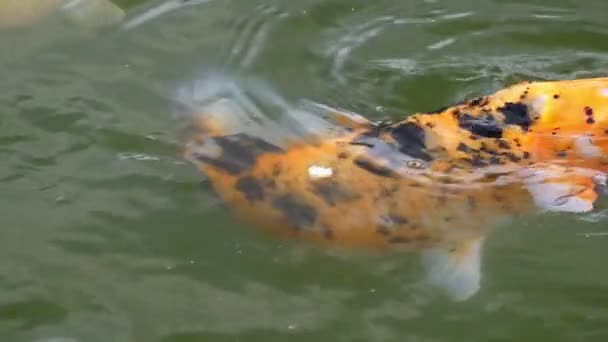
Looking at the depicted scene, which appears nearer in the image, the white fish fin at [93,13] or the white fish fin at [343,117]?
the white fish fin at [343,117]

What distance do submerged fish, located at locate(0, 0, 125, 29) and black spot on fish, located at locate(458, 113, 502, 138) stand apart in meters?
1.61

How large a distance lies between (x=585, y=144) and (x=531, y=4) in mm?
1312

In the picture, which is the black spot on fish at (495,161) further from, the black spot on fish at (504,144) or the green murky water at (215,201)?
the green murky water at (215,201)

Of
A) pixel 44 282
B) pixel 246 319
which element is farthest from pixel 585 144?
pixel 44 282

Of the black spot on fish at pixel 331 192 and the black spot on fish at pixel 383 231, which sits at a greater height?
the black spot on fish at pixel 331 192

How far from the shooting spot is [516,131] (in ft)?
9.91

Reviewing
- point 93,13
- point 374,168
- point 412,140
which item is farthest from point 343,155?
point 93,13

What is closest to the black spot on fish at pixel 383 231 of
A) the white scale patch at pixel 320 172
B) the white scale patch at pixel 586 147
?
the white scale patch at pixel 320 172

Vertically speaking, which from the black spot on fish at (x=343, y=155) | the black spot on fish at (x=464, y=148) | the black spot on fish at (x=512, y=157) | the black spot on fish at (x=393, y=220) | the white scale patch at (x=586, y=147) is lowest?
the black spot on fish at (x=393, y=220)

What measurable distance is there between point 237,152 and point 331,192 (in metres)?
0.36

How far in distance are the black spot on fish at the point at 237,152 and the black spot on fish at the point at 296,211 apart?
0.17 m

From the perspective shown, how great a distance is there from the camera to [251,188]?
2.94m

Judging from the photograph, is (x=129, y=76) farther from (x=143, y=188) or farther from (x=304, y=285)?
(x=304, y=285)

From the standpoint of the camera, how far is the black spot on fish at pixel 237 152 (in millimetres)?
3023
